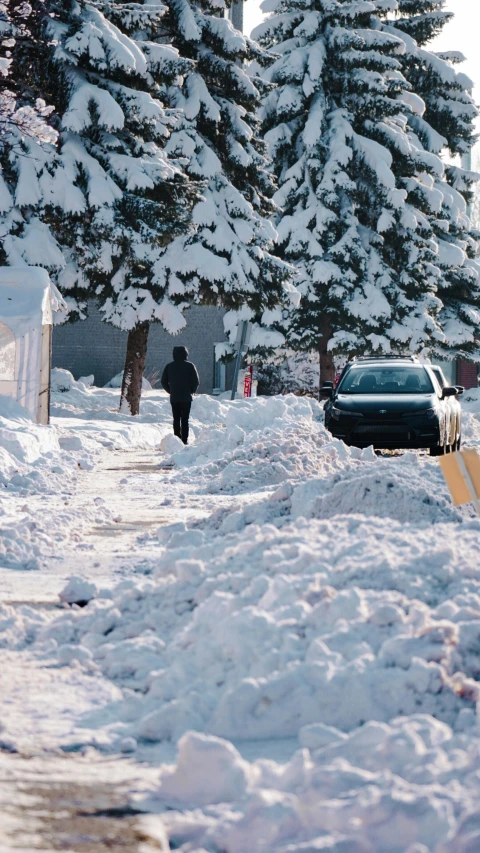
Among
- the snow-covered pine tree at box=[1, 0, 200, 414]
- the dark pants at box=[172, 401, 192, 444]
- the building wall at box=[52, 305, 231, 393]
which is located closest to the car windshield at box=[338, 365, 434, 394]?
the dark pants at box=[172, 401, 192, 444]

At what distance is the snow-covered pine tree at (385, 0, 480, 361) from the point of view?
39781mm

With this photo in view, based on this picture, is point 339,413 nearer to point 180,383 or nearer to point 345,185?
point 180,383

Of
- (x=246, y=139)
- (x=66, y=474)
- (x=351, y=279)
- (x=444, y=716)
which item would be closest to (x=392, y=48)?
(x=351, y=279)

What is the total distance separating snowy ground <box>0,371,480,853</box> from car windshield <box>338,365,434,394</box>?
839cm

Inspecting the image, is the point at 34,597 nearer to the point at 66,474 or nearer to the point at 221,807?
the point at 221,807

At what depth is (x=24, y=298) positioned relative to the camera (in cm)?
1955

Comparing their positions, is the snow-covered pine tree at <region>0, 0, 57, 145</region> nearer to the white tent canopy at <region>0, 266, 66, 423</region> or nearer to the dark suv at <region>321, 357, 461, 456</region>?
the white tent canopy at <region>0, 266, 66, 423</region>

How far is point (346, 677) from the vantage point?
4582 mm

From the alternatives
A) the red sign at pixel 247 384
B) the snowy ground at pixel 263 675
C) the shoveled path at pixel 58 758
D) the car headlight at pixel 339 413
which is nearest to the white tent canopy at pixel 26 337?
the car headlight at pixel 339 413

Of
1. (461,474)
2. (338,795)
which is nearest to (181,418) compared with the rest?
(461,474)

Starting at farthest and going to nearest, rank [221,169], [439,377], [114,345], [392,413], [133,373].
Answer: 1. [114,345]
2. [221,169]
3. [133,373]
4. [439,377]
5. [392,413]

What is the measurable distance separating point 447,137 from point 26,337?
26550mm

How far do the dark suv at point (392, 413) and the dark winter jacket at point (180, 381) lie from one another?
234 cm

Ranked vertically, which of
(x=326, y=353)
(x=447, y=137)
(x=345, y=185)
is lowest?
(x=326, y=353)
